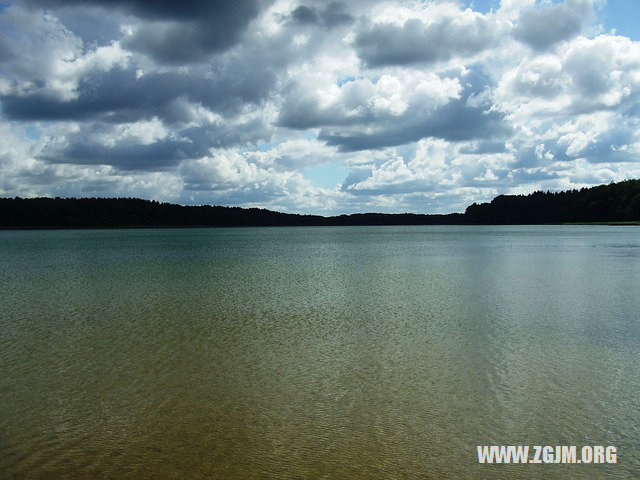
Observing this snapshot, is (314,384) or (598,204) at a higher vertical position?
(598,204)

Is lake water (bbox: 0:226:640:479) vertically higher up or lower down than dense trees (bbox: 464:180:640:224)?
lower down

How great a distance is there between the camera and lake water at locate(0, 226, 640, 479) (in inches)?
280

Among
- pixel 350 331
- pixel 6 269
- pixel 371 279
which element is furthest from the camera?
pixel 6 269

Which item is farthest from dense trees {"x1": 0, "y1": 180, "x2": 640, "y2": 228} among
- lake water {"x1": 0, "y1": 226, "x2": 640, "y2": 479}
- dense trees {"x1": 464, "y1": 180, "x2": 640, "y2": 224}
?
lake water {"x1": 0, "y1": 226, "x2": 640, "y2": 479}

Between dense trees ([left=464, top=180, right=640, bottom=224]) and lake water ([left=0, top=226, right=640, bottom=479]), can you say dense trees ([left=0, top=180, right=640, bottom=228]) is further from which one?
lake water ([left=0, top=226, right=640, bottom=479])

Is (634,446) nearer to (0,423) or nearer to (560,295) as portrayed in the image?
(0,423)

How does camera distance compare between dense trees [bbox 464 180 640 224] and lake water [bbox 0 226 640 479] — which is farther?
dense trees [bbox 464 180 640 224]

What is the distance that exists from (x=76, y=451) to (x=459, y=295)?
17.5 metres

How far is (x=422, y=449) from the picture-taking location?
7.32 metres

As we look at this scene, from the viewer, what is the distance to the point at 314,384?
1024 centimetres

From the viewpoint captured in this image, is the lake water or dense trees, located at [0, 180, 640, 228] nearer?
the lake water

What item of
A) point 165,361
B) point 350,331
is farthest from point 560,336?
point 165,361

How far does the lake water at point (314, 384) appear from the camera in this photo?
23.4 ft

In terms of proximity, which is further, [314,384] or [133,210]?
[133,210]
